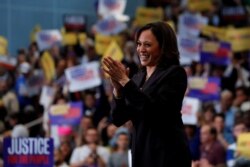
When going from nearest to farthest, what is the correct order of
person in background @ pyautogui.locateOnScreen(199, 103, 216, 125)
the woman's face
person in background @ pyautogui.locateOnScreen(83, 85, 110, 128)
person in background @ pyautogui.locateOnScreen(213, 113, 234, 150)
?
the woman's face < person in background @ pyautogui.locateOnScreen(213, 113, 234, 150) < person in background @ pyautogui.locateOnScreen(199, 103, 216, 125) < person in background @ pyautogui.locateOnScreen(83, 85, 110, 128)

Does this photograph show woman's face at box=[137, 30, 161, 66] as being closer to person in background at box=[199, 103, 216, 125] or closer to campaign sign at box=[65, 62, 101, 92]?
person in background at box=[199, 103, 216, 125]

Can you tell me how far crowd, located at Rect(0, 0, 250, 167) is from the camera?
10.3 meters

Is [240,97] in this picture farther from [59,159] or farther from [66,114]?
[59,159]

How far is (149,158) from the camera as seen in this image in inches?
175

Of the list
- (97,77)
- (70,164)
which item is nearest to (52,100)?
(97,77)

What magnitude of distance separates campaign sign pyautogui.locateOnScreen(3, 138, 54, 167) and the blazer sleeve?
3.26 metres

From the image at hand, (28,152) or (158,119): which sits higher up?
(158,119)

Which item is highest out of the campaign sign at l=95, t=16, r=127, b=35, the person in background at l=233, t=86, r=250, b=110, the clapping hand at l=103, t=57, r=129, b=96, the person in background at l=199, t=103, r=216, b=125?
the clapping hand at l=103, t=57, r=129, b=96

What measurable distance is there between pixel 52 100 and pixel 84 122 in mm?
2174

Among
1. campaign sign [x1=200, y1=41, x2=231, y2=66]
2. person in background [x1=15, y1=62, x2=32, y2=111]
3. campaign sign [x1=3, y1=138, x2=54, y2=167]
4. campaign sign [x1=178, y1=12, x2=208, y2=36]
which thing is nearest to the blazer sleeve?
campaign sign [x1=3, y1=138, x2=54, y2=167]

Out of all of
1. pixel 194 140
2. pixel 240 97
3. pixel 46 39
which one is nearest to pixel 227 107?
pixel 240 97

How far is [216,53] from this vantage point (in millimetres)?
13305

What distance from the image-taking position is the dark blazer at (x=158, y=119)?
4.39 m

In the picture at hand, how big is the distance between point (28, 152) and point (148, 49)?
3.47 metres
